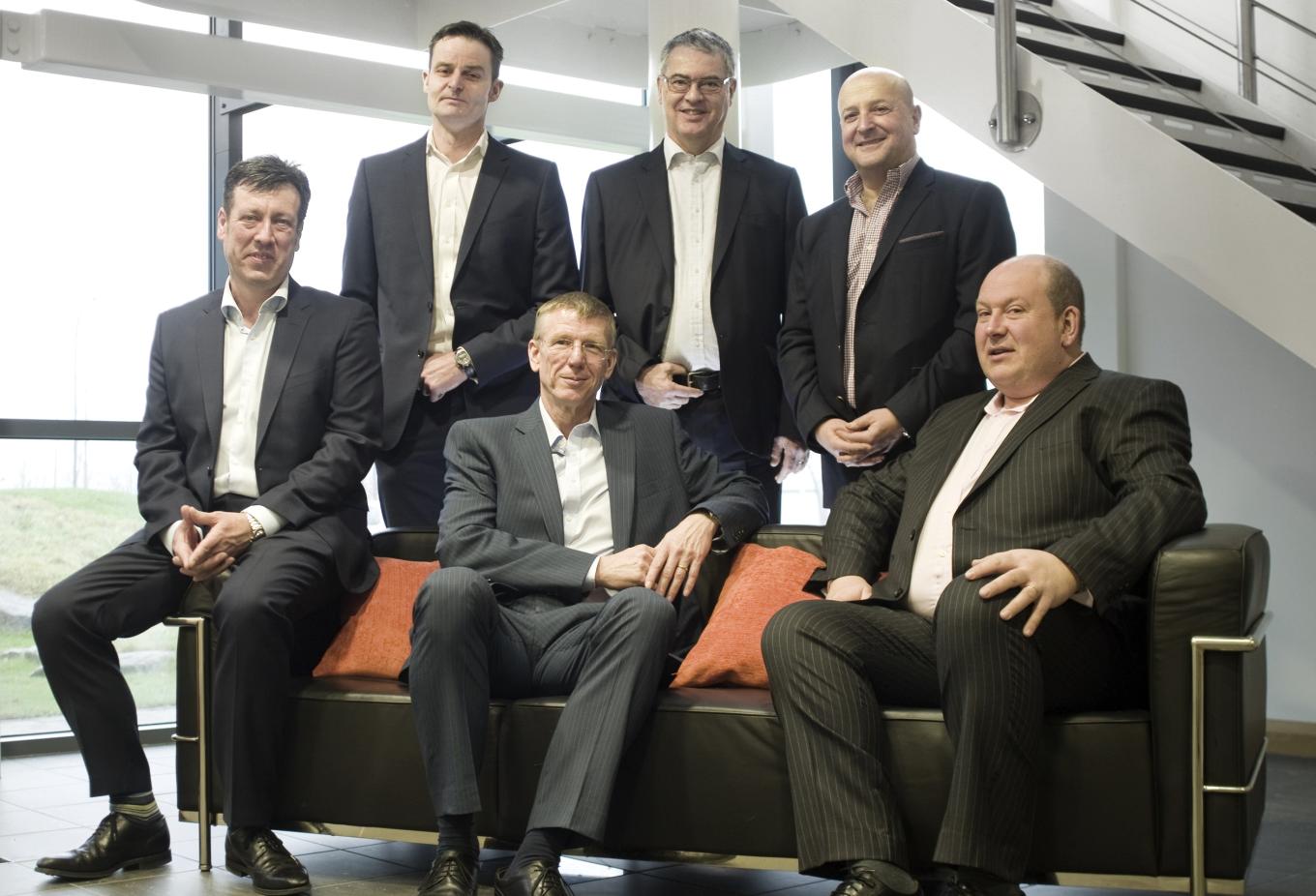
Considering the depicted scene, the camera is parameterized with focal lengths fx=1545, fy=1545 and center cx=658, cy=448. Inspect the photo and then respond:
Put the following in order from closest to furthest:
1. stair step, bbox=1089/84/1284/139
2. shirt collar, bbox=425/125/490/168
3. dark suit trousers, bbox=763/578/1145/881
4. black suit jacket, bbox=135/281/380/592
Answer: dark suit trousers, bbox=763/578/1145/881
black suit jacket, bbox=135/281/380/592
shirt collar, bbox=425/125/490/168
stair step, bbox=1089/84/1284/139

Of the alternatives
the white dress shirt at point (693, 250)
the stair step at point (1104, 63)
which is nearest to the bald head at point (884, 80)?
the white dress shirt at point (693, 250)

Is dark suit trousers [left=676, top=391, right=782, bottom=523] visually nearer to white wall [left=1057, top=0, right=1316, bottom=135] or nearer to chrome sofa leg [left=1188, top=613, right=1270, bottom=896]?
chrome sofa leg [left=1188, top=613, right=1270, bottom=896]

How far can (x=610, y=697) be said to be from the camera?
2.97 m

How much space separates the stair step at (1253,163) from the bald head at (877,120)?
108 cm

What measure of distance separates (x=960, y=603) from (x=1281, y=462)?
3.10m

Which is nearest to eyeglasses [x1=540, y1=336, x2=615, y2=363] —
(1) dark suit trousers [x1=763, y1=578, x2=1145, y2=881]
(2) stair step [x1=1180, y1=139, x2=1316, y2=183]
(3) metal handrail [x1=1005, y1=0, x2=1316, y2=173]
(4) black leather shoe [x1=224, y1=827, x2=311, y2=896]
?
(1) dark suit trousers [x1=763, y1=578, x2=1145, y2=881]

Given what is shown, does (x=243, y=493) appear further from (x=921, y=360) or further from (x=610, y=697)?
(x=921, y=360)

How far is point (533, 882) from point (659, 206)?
189 centimetres

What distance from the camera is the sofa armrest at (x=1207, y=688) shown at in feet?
8.91

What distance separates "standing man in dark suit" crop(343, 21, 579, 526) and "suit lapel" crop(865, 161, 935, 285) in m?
0.86

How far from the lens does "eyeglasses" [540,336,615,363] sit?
342 cm

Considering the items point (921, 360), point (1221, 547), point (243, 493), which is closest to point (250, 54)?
point (243, 493)

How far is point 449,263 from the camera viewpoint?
4.12 meters

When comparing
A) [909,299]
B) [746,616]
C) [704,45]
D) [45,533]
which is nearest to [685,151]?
[704,45]
